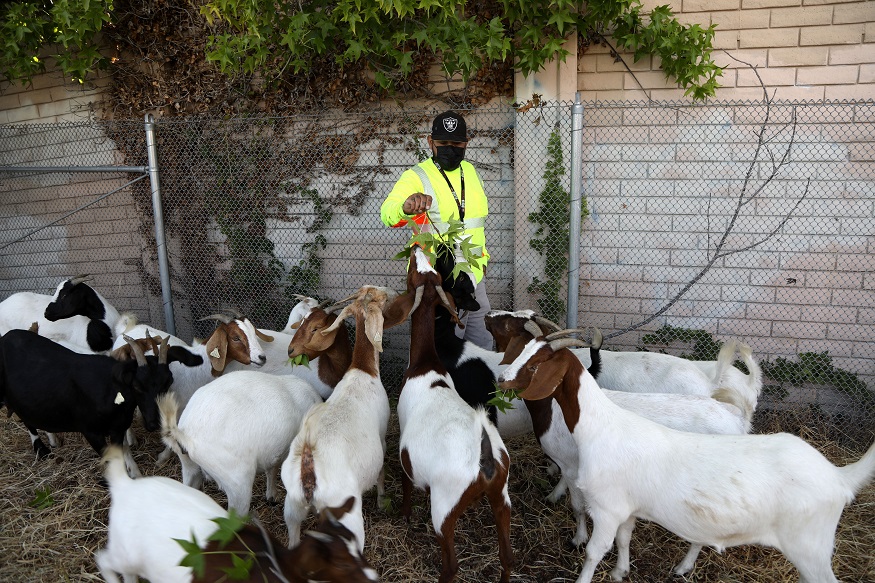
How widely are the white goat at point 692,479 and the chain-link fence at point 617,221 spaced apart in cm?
243

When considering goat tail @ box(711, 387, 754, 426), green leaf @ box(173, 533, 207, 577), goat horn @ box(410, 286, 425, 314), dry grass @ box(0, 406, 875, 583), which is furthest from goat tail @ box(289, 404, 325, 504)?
goat tail @ box(711, 387, 754, 426)

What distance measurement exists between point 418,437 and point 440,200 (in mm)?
1772

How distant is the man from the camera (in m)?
4.36

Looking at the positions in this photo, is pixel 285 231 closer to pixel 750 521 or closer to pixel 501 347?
pixel 501 347

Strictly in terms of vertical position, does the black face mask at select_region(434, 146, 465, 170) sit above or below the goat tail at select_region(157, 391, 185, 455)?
above

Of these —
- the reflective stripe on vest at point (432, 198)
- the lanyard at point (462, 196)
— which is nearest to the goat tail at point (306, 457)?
the reflective stripe on vest at point (432, 198)

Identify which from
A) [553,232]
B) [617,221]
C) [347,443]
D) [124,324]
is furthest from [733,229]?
[124,324]

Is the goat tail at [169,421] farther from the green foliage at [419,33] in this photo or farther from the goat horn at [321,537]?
the green foliage at [419,33]

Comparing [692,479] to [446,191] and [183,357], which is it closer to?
[446,191]

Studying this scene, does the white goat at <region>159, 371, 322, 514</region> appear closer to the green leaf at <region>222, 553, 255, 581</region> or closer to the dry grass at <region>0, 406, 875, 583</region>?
the dry grass at <region>0, 406, 875, 583</region>

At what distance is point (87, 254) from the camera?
23.5ft

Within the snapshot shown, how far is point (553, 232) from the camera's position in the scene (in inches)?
220

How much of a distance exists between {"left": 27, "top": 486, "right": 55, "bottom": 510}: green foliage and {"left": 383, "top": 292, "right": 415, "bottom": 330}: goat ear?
8.26 feet

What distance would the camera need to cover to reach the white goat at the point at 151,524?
267 cm
